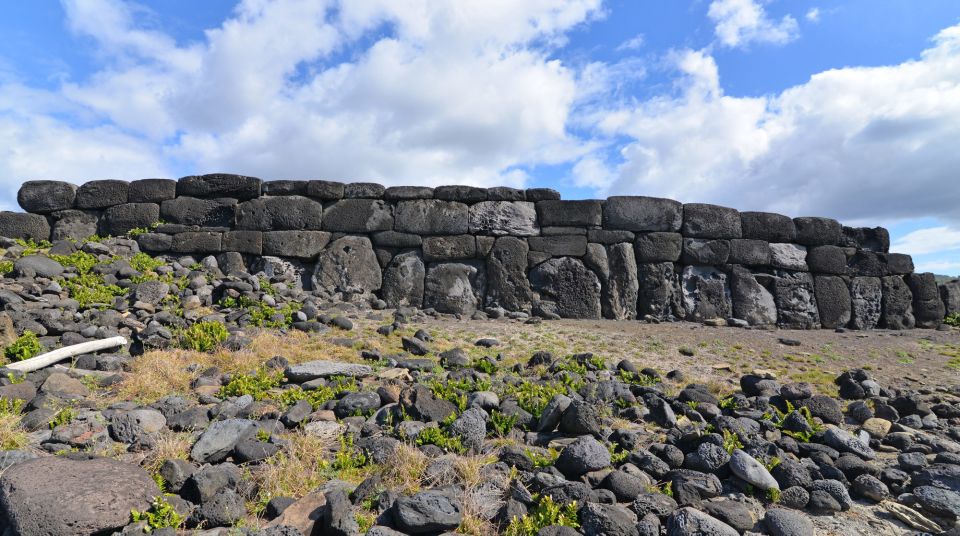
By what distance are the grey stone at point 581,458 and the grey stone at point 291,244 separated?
8.14 m

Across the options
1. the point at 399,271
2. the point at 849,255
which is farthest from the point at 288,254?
the point at 849,255

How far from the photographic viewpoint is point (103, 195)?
11.6 m

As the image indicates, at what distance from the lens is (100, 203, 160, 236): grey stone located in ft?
37.4

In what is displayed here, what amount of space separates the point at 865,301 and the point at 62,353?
14323 millimetres

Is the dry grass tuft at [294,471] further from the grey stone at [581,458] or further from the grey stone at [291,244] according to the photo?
the grey stone at [291,244]

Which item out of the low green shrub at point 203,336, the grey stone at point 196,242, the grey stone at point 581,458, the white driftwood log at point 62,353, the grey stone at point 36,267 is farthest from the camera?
the grey stone at point 196,242

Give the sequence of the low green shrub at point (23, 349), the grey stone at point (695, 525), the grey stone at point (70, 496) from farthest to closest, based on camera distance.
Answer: the low green shrub at point (23, 349) → the grey stone at point (695, 525) → the grey stone at point (70, 496)

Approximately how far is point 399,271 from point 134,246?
17.1ft

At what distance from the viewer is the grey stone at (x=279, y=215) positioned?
1128 centimetres

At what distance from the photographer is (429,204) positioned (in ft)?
37.3

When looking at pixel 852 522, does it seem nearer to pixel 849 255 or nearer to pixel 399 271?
pixel 399 271

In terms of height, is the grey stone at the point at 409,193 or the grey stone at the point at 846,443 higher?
the grey stone at the point at 409,193

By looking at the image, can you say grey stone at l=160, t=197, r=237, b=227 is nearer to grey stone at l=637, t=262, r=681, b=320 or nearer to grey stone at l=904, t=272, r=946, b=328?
grey stone at l=637, t=262, r=681, b=320

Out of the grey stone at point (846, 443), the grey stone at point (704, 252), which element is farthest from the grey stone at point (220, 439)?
the grey stone at point (704, 252)
